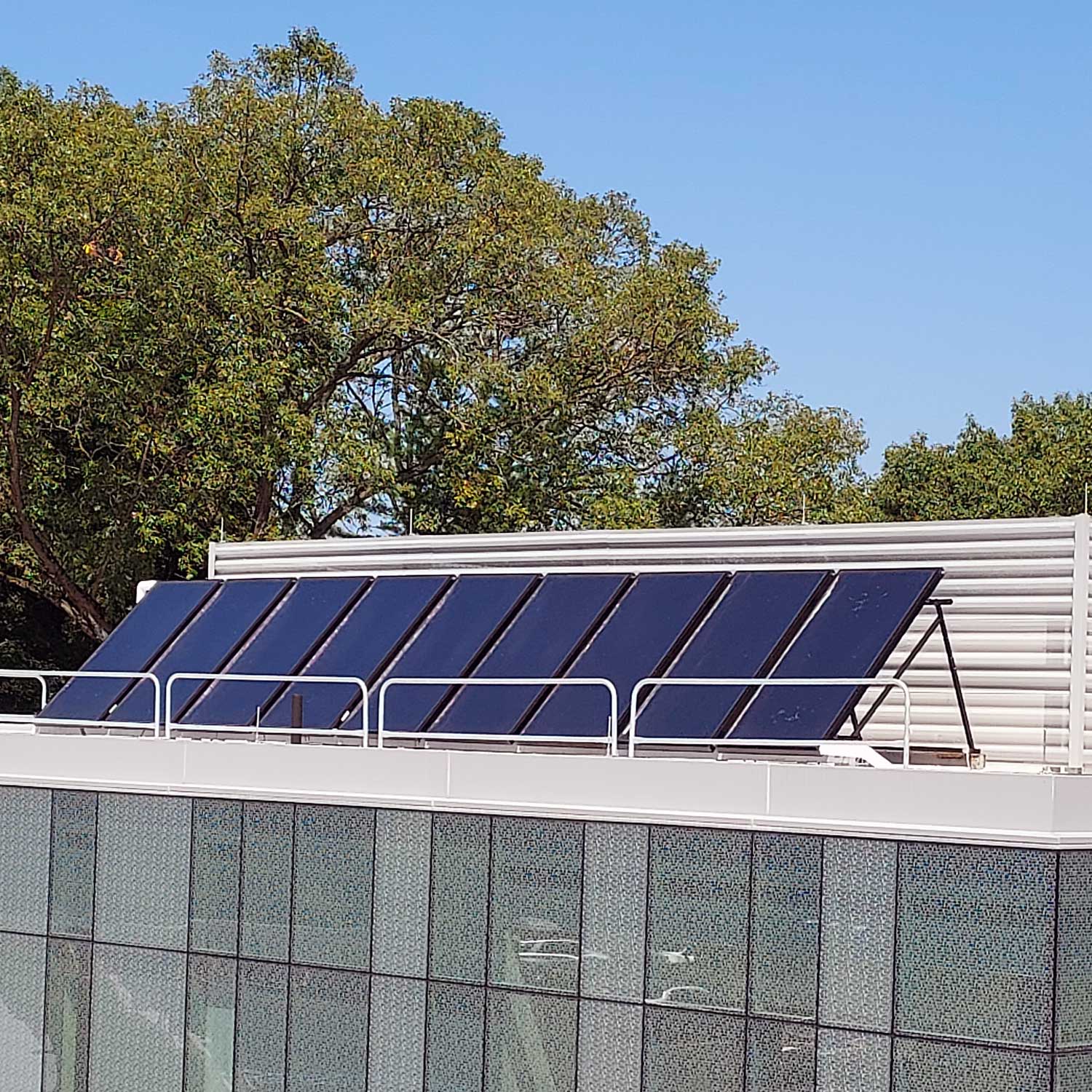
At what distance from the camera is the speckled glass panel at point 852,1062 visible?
1531 cm

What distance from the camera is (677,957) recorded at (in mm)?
16469

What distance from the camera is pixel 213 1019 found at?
1966cm

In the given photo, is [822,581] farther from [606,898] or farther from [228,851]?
[228,851]

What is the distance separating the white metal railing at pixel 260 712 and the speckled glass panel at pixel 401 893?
101 centimetres

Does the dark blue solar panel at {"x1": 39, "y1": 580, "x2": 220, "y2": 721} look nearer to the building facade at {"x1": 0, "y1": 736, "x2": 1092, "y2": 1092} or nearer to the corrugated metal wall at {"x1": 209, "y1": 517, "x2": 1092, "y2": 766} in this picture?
the building facade at {"x1": 0, "y1": 736, "x2": 1092, "y2": 1092}

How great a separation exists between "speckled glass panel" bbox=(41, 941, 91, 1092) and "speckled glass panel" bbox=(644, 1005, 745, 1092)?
6.96 m

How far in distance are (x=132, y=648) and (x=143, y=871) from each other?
13.9 ft

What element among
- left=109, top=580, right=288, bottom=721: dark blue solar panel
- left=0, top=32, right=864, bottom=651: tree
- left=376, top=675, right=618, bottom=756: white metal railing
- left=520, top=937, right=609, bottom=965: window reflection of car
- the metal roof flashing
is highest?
left=0, top=32, right=864, bottom=651: tree

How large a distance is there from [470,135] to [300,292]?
18.5 ft

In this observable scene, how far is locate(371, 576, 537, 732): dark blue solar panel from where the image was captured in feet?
67.6

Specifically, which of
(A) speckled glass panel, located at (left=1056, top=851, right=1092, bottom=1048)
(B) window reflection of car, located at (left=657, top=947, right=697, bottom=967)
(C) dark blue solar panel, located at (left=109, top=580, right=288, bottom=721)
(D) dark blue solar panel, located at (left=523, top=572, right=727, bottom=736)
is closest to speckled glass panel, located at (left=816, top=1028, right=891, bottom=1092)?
(B) window reflection of car, located at (left=657, top=947, right=697, bottom=967)

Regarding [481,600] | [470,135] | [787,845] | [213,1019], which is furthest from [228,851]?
[470,135]

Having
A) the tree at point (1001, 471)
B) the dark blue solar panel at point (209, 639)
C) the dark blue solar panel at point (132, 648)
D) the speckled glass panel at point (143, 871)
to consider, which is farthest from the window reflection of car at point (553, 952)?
the tree at point (1001, 471)

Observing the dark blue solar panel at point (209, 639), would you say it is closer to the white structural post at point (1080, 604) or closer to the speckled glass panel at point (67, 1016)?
the speckled glass panel at point (67, 1016)
